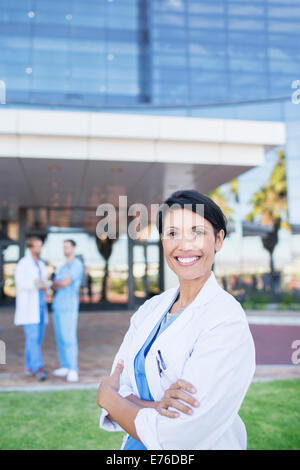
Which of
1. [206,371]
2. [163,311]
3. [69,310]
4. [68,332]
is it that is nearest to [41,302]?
[69,310]

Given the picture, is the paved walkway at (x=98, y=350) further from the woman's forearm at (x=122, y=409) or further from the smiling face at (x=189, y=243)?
the smiling face at (x=189, y=243)

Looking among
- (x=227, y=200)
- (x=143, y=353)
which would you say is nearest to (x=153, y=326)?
(x=143, y=353)

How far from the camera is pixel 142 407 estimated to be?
3.98ft

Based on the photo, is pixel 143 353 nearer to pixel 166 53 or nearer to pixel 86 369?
pixel 86 369

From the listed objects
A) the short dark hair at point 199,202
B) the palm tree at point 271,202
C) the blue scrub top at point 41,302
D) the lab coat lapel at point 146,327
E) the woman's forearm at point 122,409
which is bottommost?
the blue scrub top at point 41,302

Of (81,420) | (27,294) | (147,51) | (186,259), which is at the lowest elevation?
(81,420)

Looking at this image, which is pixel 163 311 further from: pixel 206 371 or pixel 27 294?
pixel 27 294

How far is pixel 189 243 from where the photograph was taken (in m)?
1.33

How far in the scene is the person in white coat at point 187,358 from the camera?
3.52ft

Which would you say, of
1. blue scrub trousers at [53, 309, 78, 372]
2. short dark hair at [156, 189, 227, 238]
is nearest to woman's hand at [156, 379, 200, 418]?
short dark hair at [156, 189, 227, 238]

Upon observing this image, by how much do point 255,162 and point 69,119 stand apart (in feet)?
10.3

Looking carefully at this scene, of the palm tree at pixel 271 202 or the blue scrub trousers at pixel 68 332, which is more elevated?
the palm tree at pixel 271 202

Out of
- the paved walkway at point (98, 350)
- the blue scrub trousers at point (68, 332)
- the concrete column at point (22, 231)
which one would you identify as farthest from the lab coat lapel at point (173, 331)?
the concrete column at point (22, 231)

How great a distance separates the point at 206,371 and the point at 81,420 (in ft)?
10.5
